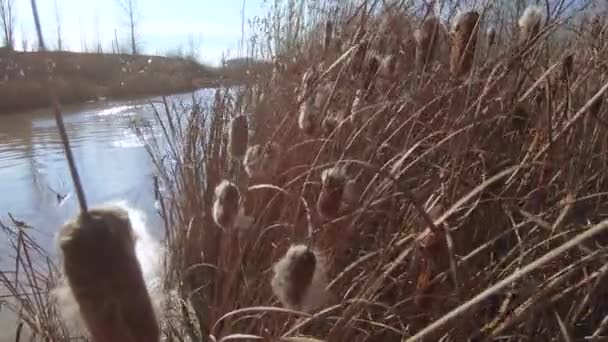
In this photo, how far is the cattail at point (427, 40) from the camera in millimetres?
947

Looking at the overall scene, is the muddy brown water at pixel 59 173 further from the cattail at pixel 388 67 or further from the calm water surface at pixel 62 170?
the cattail at pixel 388 67

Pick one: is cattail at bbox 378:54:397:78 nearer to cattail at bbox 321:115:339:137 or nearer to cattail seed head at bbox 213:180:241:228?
cattail at bbox 321:115:339:137

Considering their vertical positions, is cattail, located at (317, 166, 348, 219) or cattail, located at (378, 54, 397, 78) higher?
cattail, located at (378, 54, 397, 78)

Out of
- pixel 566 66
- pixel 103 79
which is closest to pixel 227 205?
pixel 566 66

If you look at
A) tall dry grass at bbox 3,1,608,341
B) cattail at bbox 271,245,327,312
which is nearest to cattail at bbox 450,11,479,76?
tall dry grass at bbox 3,1,608,341

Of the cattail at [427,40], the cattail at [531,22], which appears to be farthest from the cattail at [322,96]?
the cattail at [531,22]

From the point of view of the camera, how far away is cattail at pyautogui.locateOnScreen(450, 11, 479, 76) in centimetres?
88

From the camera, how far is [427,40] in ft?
3.18

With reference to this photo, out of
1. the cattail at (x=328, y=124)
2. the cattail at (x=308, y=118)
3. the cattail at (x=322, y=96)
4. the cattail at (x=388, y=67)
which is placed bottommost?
the cattail at (x=328, y=124)

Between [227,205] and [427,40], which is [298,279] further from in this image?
[427,40]

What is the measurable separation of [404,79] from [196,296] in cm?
57

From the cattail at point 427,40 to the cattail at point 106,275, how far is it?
0.73 meters

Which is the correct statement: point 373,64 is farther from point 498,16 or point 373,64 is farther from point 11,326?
point 11,326

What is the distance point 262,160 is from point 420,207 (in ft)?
1.51
